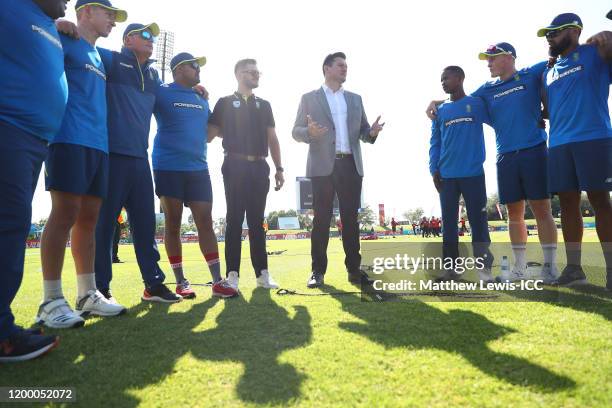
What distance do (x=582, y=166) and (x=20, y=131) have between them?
410 centimetres

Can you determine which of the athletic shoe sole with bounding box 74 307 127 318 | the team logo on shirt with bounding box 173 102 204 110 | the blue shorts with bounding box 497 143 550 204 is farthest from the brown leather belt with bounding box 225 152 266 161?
the blue shorts with bounding box 497 143 550 204

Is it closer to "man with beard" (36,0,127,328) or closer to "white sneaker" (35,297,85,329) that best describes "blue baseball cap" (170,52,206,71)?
"man with beard" (36,0,127,328)

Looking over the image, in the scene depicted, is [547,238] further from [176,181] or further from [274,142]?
→ [176,181]

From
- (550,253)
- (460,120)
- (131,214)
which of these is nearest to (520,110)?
(460,120)

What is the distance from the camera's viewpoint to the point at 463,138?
4.46 meters

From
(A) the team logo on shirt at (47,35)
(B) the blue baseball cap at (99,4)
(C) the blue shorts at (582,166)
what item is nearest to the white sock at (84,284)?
(A) the team logo on shirt at (47,35)

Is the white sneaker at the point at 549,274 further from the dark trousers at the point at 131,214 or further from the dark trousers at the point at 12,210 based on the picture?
the dark trousers at the point at 12,210

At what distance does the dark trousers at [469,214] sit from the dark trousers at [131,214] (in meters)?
3.11

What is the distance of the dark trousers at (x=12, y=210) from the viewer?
1.87 meters

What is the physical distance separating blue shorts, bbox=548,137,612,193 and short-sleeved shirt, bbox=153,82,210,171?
349cm

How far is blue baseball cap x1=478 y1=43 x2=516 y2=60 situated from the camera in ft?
13.9

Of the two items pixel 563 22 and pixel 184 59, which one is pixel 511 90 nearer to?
pixel 563 22

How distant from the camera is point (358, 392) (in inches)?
55.8

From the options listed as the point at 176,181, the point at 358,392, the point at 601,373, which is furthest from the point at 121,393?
the point at 176,181
